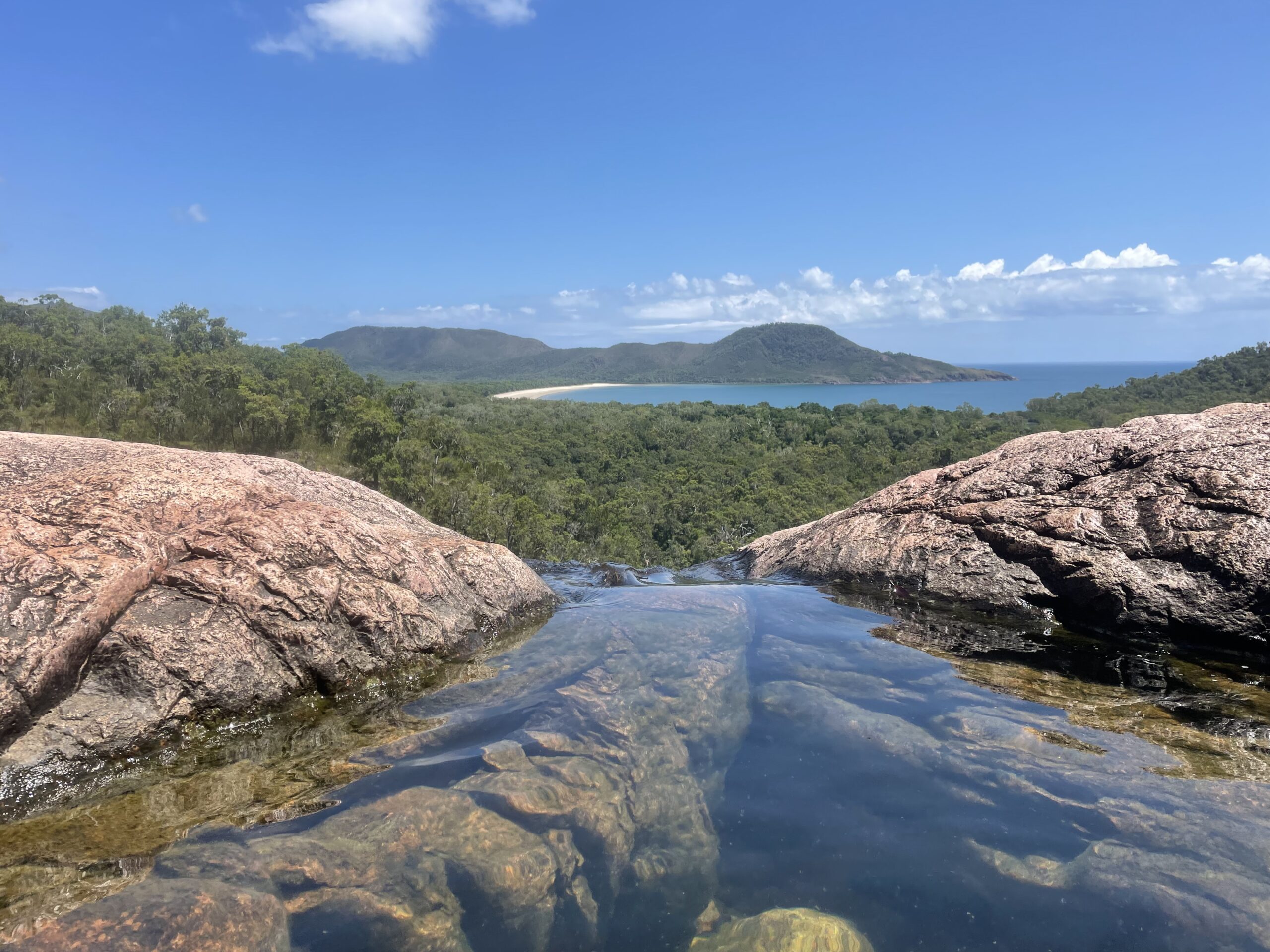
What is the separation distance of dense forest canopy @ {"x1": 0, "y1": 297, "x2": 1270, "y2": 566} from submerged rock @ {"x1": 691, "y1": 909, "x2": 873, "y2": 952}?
37.6 meters

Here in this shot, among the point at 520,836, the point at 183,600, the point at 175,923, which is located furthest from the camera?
the point at 183,600

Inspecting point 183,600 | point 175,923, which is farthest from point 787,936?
point 183,600

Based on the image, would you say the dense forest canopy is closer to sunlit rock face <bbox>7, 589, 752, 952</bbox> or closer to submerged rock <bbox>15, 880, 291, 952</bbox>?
sunlit rock face <bbox>7, 589, 752, 952</bbox>

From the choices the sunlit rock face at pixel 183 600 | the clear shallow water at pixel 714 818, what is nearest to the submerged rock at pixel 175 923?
the clear shallow water at pixel 714 818

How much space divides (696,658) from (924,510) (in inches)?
237

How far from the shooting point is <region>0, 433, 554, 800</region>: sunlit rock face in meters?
5.64

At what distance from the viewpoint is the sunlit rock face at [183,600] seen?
5.64 m

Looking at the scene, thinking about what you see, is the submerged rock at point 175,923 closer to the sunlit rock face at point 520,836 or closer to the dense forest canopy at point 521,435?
the sunlit rock face at point 520,836

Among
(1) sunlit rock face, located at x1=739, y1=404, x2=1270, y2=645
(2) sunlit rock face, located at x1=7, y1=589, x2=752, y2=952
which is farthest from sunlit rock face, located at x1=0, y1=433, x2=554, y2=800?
(1) sunlit rock face, located at x1=739, y1=404, x2=1270, y2=645

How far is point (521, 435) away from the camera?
89250 mm

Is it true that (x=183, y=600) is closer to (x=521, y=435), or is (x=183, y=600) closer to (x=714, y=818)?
(x=714, y=818)

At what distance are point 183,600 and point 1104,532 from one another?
11.2 metres

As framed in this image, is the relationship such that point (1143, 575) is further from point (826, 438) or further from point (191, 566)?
point (826, 438)

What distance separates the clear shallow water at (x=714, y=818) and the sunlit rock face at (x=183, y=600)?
0.69 metres
